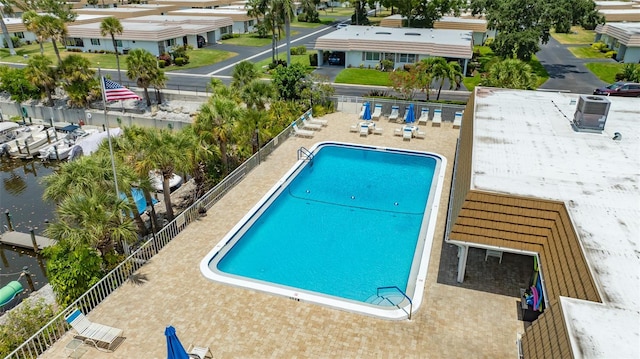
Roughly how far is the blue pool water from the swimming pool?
45 millimetres

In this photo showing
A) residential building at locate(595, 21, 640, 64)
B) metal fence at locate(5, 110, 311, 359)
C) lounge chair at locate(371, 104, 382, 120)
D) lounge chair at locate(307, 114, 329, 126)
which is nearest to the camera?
metal fence at locate(5, 110, 311, 359)

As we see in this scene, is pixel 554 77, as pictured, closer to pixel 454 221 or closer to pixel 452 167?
pixel 452 167

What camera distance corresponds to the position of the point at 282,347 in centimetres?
1437

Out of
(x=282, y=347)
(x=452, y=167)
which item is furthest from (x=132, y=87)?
(x=282, y=347)

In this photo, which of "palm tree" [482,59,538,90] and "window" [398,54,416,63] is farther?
"window" [398,54,416,63]

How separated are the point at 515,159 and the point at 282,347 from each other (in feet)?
41.9

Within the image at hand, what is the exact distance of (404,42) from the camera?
5469cm

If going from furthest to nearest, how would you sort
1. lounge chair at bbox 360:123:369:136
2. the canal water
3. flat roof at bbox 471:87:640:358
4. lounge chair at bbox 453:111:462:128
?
lounge chair at bbox 453:111:462:128 < lounge chair at bbox 360:123:369:136 < the canal water < flat roof at bbox 471:87:640:358

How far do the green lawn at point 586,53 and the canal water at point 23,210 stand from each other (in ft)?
235

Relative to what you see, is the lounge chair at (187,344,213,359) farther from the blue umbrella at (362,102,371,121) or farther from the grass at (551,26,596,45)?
the grass at (551,26,596,45)

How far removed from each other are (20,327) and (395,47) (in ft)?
164

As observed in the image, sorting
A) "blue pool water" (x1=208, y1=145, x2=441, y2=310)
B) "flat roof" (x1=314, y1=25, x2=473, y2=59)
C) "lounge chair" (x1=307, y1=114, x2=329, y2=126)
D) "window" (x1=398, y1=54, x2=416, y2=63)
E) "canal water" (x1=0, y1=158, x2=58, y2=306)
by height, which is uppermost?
"flat roof" (x1=314, y1=25, x2=473, y2=59)

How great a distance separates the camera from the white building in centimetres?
5319

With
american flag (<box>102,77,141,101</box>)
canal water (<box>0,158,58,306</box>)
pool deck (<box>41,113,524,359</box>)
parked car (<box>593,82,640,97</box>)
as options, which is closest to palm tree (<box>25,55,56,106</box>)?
canal water (<box>0,158,58,306</box>)
